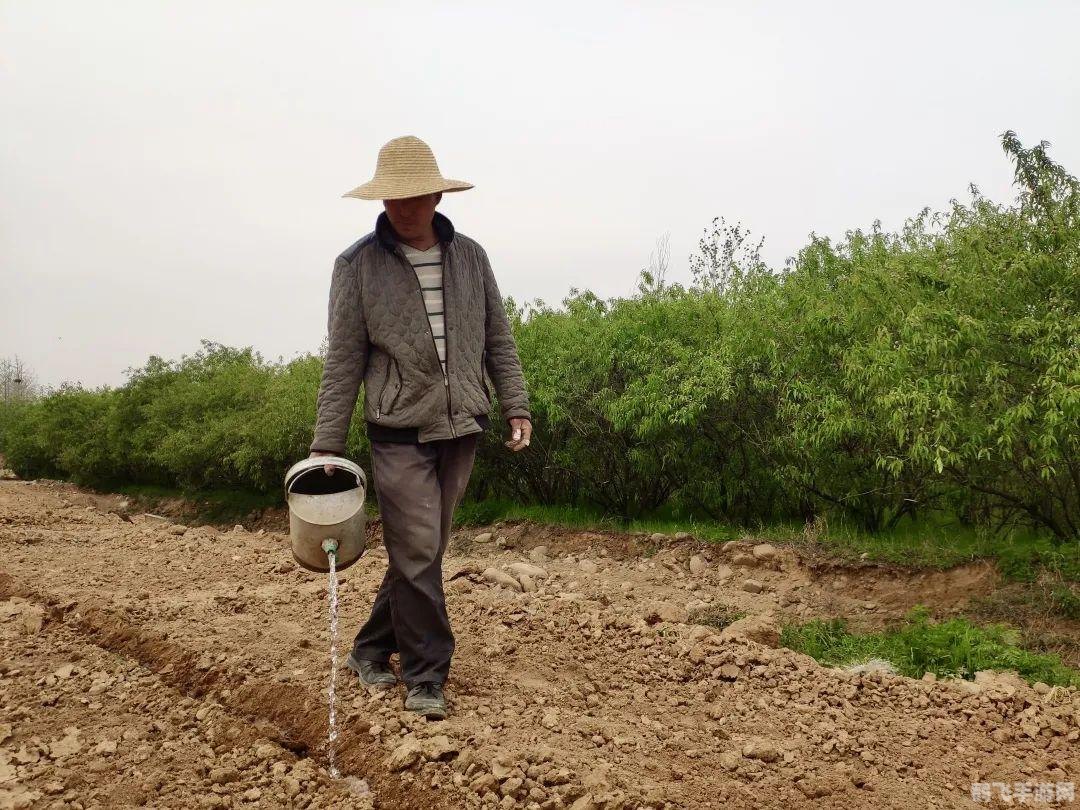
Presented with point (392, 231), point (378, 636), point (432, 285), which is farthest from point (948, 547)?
point (392, 231)

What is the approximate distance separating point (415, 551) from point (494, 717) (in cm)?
74

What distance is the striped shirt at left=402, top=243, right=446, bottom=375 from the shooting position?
4094 millimetres

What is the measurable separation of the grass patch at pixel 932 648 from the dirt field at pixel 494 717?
713mm

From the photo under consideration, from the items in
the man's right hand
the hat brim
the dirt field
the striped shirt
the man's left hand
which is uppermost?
the hat brim

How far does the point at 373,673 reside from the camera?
14.1ft

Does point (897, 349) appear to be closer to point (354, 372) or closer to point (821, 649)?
point (821, 649)

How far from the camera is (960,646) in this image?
6055mm

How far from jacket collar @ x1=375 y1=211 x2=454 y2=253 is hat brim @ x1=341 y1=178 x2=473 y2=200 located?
14cm

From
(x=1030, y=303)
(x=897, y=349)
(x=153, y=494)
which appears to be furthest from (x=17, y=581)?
(x=153, y=494)

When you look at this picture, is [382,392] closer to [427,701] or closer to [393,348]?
[393,348]

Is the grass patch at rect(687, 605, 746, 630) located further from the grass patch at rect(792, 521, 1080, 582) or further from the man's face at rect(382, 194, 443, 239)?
the man's face at rect(382, 194, 443, 239)

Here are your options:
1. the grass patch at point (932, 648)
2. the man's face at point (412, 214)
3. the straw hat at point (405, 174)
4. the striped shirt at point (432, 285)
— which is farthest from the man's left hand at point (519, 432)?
the grass patch at point (932, 648)

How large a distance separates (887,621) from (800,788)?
162 inches

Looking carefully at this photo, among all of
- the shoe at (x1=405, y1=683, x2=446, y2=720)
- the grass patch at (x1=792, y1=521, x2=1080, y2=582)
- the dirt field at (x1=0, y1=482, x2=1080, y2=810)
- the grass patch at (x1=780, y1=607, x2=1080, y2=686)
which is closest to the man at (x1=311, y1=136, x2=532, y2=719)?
the shoe at (x1=405, y1=683, x2=446, y2=720)
